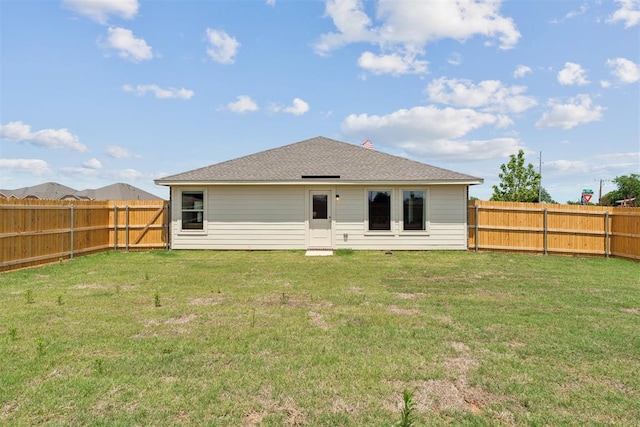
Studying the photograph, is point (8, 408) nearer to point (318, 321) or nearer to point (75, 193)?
point (318, 321)

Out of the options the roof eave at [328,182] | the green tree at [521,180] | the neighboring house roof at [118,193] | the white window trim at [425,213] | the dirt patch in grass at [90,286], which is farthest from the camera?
the green tree at [521,180]

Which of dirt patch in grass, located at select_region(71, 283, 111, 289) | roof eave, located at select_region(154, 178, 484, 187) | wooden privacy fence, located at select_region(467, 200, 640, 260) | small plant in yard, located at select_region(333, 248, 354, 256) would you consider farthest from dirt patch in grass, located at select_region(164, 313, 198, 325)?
wooden privacy fence, located at select_region(467, 200, 640, 260)

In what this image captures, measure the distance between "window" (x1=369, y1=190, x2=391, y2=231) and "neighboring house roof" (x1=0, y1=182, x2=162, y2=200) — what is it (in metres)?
22.7

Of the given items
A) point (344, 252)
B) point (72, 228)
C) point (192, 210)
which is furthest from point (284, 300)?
point (72, 228)

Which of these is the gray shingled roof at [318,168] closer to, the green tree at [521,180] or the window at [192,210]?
the window at [192,210]

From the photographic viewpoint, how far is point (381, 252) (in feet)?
41.7

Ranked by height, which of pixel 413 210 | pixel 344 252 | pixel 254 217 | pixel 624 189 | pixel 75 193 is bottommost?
pixel 344 252

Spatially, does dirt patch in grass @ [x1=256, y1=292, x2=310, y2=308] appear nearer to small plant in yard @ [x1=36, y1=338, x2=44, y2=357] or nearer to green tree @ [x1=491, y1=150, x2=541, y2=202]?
small plant in yard @ [x1=36, y1=338, x2=44, y2=357]

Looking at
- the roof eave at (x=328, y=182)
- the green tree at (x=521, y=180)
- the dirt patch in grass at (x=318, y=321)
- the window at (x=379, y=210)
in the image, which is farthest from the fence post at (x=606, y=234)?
the green tree at (x=521, y=180)

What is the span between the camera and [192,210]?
44.5ft

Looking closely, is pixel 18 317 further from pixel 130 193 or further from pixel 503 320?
pixel 130 193

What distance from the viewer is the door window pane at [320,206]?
1334 centimetres

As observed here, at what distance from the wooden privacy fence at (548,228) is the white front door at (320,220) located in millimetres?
5291

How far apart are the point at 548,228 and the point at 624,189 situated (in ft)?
215
